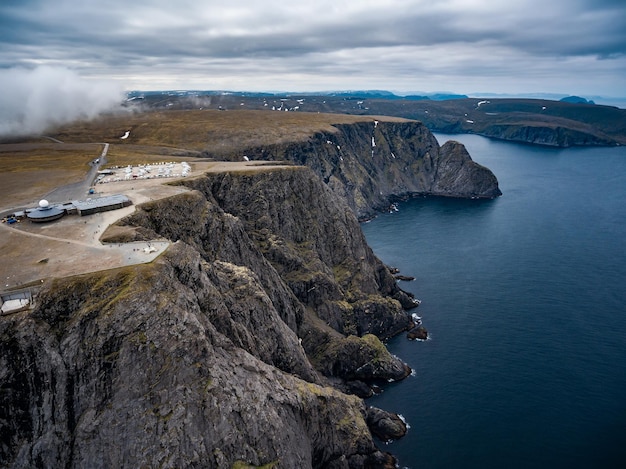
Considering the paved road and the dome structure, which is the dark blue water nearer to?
the dome structure

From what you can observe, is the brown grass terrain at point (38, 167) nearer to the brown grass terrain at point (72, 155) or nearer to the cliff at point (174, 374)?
the brown grass terrain at point (72, 155)

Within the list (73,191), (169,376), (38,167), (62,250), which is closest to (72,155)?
(38,167)

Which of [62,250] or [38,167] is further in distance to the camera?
[38,167]

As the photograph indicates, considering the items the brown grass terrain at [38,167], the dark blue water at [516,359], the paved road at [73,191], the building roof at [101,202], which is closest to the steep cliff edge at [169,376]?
the building roof at [101,202]

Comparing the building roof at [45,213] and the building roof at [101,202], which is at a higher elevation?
the building roof at [101,202]

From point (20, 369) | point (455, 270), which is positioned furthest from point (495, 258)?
point (20, 369)

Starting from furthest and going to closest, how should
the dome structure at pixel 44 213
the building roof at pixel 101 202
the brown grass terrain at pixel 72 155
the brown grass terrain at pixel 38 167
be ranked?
the brown grass terrain at pixel 72 155 < the brown grass terrain at pixel 38 167 < the building roof at pixel 101 202 < the dome structure at pixel 44 213

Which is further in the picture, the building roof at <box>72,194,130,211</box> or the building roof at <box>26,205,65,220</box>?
the building roof at <box>72,194,130,211</box>

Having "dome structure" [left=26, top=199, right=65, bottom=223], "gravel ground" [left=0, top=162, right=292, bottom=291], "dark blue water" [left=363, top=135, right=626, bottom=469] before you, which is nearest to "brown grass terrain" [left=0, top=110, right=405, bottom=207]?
"dome structure" [left=26, top=199, right=65, bottom=223]

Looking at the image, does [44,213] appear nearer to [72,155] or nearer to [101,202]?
[101,202]
